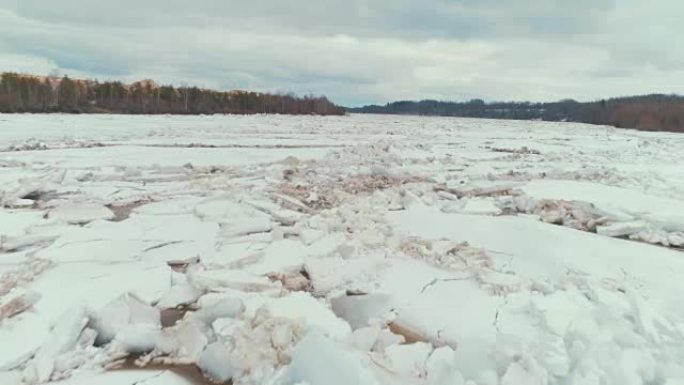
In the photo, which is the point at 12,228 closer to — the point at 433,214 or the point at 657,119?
the point at 433,214

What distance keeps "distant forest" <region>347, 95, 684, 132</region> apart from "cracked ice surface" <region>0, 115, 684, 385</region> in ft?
147

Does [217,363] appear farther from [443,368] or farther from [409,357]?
[443,368]

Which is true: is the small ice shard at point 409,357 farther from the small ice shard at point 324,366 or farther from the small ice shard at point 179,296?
the small ice shard at point 179,296

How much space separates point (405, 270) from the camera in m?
4.53

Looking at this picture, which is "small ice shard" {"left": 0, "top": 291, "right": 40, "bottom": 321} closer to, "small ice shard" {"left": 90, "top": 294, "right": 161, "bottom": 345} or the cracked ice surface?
the cracked ice surface

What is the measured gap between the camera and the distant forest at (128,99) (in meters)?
45.3


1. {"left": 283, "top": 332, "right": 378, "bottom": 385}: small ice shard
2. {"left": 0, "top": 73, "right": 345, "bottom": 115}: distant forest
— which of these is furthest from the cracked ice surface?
{"left": 0, "top": 73, "right": 345, "bottom": 115}: distant forest

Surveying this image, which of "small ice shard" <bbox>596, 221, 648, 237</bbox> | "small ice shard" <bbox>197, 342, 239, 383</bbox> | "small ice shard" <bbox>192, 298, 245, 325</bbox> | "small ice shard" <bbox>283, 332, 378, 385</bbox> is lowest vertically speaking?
"small ice shard" <bbox>197, 342, 239, 383</bbox>

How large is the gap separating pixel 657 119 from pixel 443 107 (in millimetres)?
85669

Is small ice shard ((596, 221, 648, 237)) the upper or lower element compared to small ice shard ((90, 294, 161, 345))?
upper

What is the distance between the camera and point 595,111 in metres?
89.0

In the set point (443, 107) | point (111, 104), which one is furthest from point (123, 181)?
point (443, 107)

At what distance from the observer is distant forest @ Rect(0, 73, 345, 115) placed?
4534 cm

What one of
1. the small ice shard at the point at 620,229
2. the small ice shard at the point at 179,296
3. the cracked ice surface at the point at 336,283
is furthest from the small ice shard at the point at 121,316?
the small ice shard at the point at 620,229
